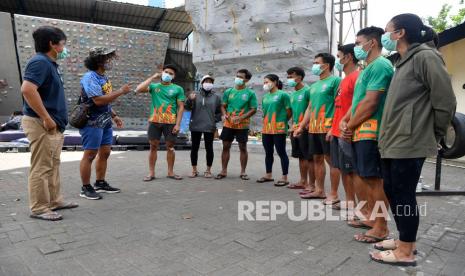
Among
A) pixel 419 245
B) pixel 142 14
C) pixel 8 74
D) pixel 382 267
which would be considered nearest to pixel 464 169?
pixel 419 245

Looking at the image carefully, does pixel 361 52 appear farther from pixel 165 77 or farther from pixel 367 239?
pixel 165 77

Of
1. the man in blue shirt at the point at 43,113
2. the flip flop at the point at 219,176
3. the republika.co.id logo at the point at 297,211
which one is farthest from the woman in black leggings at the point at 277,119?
the man in blue shirt at the point at 43,113

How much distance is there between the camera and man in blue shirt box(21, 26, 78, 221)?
3.23m

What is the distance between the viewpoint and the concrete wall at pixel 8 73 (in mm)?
12570

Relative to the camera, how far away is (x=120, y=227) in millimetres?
3168

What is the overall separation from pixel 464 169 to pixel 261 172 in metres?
4.81

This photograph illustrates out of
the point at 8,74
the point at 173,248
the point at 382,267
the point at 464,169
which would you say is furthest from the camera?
the point at 8,74

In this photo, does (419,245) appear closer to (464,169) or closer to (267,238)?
(267,238)

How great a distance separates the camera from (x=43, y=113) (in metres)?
3.23

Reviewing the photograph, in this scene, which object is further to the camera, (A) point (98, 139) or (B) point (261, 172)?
(B) point (261, 172)

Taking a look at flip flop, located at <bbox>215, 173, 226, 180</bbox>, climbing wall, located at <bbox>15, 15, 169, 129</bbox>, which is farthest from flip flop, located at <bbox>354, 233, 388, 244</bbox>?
climbing wall, located at <bbox>15, 15, 169, 129</bbox>

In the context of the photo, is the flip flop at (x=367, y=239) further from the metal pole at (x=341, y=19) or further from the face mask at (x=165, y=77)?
the metal pole at (x=341, y=19)

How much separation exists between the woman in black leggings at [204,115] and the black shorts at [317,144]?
1.98 metres

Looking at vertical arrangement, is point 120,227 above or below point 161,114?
below
